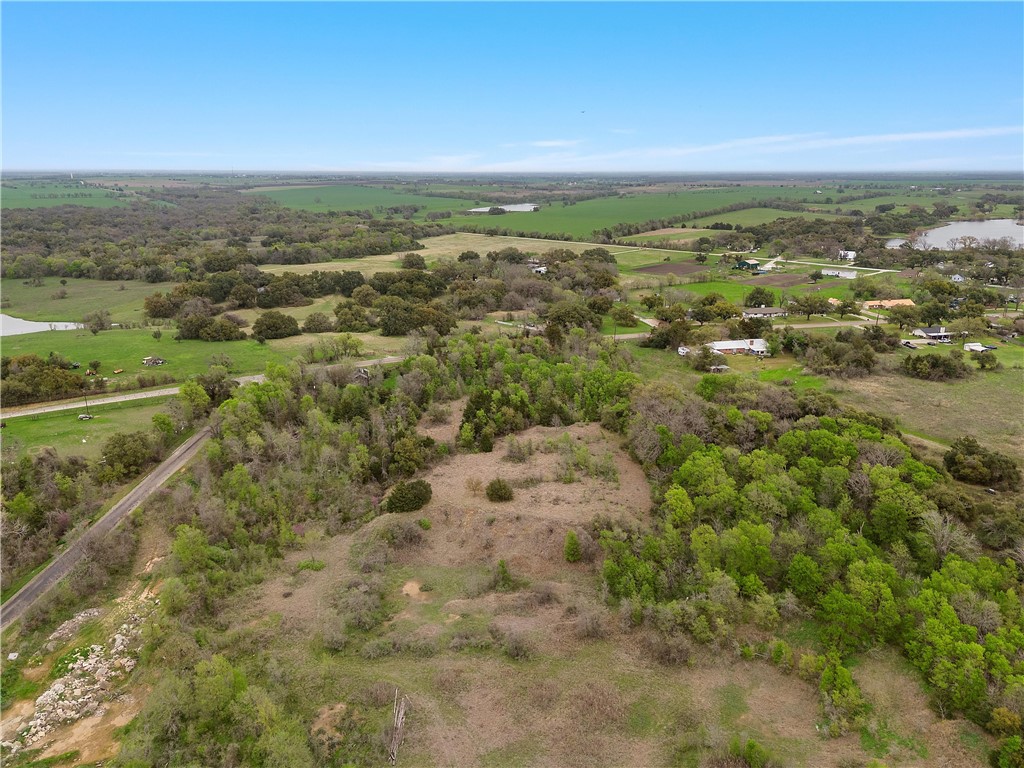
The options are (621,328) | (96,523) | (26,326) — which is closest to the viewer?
(96,523)

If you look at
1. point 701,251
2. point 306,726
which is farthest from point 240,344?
point 701,251

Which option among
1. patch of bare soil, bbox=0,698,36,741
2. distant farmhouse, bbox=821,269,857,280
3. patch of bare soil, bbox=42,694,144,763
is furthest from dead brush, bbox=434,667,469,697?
distant farmhouse, bbox=821,269,857,280

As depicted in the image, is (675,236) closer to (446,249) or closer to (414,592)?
(446,249)

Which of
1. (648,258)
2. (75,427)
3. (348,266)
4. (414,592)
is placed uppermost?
(648,258)

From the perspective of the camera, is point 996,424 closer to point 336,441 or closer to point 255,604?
point 336,441

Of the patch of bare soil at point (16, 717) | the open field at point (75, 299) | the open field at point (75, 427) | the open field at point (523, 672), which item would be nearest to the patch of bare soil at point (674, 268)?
the open field at point (523, 672)

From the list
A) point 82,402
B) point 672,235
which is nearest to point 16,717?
point 82,402

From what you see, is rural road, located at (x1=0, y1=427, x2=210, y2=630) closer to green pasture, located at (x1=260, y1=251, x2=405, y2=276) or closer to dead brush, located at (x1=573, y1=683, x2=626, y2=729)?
dead brush, located at (x1=573, y1=683, x2=626, y2=729)

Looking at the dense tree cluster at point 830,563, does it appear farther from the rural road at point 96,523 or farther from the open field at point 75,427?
the open field at point 75,427
